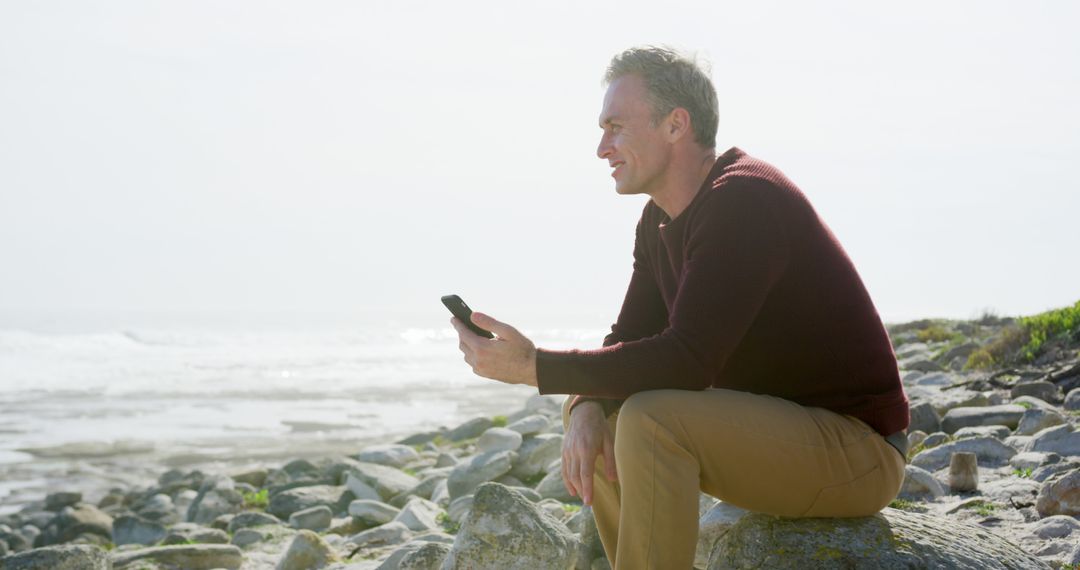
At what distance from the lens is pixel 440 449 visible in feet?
44.3

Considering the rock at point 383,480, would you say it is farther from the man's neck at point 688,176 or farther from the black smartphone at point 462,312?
the man's neck at point 688,176

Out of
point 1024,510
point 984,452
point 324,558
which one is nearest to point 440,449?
point 324,558

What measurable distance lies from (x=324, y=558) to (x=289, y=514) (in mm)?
3681

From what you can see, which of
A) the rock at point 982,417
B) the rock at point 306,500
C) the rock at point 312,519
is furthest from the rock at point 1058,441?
the rock at point 306,500

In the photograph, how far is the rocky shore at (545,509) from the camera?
329 cm

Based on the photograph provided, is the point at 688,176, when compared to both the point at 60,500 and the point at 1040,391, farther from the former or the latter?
the point at 60,500

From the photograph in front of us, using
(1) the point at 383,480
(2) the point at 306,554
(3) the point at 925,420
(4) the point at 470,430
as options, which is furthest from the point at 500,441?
(4) the point at 470,430

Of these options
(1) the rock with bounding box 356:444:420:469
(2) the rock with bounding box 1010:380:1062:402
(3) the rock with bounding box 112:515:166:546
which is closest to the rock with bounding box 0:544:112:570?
(3) the rock with bounding box 112:515:166:546

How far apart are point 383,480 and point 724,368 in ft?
23.9

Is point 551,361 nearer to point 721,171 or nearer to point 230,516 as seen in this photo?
point 721,171

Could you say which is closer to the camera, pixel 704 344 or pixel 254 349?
pixel 704 344

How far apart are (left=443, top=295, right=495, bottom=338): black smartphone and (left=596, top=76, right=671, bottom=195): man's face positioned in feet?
2.42

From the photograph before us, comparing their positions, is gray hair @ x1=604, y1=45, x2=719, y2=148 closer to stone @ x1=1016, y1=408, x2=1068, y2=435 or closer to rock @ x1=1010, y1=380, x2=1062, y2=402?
stone @ x1=1016, y1=408, x2=1068, y2=435

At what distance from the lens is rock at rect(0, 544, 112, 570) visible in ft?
21.1
